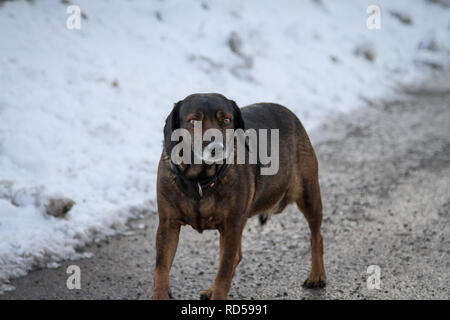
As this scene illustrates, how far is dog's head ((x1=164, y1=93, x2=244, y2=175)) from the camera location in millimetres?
3862

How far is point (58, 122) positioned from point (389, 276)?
5.56 metres

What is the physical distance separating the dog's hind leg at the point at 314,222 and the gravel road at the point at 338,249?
0.15m

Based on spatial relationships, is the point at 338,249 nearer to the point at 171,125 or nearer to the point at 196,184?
the point at 196,184

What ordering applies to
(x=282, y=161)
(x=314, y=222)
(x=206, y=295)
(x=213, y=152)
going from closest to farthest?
1. (x=213, y=152)
2. (x=206, y=295)
3. (x=282, y=161)
4. (x=314, y=222)

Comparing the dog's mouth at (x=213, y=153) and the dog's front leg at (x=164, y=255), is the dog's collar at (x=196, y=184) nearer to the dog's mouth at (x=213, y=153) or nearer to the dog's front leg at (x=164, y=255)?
the dog's mouth at (x=213, y=153)

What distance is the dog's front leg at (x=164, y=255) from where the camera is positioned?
3881 mm

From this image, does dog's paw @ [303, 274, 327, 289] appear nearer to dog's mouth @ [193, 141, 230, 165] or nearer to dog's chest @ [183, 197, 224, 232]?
dog's chest @ [183, 197, 224, 232]

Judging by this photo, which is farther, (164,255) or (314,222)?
(314,222)

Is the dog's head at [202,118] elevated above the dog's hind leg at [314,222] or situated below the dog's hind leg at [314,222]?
above

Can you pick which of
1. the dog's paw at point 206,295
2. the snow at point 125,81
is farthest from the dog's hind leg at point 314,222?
the snow at point 125,81

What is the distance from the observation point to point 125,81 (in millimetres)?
10391

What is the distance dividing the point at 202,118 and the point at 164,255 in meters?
1.09

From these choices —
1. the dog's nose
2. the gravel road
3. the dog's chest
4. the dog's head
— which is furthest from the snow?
the dog's nose

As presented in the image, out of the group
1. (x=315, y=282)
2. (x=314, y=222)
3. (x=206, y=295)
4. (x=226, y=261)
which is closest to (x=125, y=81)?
(x=314, y=222)
